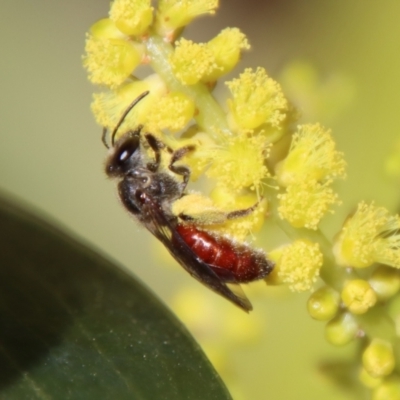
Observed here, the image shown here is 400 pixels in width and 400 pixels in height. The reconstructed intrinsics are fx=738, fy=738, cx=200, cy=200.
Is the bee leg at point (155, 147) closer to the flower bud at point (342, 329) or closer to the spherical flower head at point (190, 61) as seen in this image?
the spherical flower head at point (190, 61)

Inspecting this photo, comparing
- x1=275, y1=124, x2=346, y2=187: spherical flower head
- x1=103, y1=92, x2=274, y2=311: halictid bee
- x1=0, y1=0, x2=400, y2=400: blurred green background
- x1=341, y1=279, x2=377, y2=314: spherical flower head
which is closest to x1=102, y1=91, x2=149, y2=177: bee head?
x1=103, y1=92, x2=274, y2=311: halictid bee

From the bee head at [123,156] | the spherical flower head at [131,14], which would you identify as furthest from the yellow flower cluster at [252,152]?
the bee head at [123,156]

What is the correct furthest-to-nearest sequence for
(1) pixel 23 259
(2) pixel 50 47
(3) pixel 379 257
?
(2) pixel 50 47 < (3) pixel 379 257 < (1) pixel 23 259

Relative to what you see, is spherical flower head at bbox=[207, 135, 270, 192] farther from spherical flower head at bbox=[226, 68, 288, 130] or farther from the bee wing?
the bee wing

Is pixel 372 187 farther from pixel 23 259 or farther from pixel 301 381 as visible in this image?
pixel 23 259

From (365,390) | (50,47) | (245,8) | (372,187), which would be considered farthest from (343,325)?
(50,47)

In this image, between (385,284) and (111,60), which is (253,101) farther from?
(385,284)
